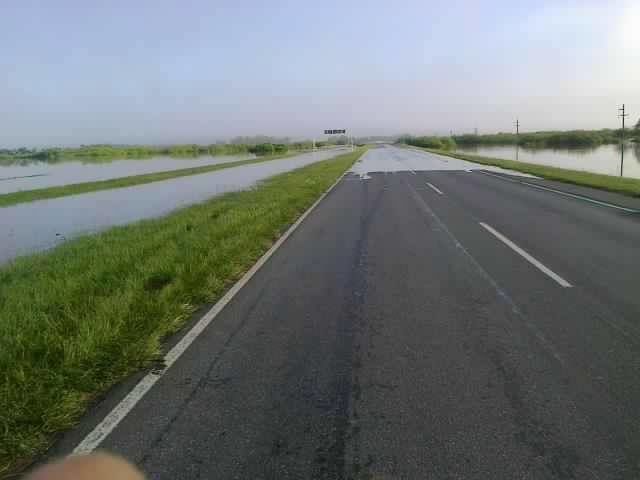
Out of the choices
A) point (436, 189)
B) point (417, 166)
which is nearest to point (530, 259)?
point (436, 189)

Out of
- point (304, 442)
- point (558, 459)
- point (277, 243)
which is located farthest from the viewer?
point (277, 243)

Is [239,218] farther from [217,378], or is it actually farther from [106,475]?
[106,475]

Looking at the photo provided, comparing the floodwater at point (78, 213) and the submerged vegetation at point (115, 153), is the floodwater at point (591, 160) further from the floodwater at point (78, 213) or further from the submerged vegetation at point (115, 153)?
the submerged vegetation at point (115, 153)

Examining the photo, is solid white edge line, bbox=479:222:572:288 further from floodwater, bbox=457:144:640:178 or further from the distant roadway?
floodwater, bbox=457:144:640:178

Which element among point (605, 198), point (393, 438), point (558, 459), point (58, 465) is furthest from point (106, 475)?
point (605, 198)

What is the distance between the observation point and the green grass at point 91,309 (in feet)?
10.1

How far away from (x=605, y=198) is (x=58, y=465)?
15671 mm

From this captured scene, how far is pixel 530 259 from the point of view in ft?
22.1

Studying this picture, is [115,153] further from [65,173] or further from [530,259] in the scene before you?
[530,259]

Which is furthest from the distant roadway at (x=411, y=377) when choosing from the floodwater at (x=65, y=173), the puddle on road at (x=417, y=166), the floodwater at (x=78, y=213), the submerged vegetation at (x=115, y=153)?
the submerged vegetation at (x=115, y=153)

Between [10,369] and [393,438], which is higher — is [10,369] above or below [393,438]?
above

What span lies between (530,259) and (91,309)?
620cm

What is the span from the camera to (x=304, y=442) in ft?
8.76

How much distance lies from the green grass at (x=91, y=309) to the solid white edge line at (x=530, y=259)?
448 cm
